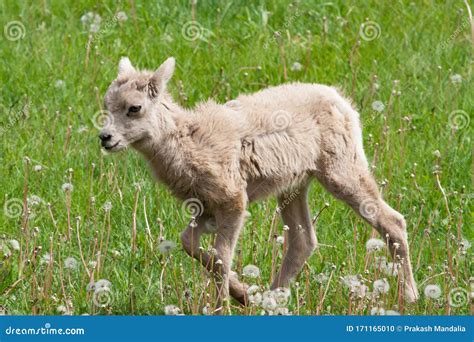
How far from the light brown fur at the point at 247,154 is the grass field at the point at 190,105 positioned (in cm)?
19

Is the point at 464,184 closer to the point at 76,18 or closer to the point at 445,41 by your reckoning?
the point at 445,41

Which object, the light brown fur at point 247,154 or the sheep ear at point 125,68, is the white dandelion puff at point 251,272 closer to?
the light brown fur at point 247,154

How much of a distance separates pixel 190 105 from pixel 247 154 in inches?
109

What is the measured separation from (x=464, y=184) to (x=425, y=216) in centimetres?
54

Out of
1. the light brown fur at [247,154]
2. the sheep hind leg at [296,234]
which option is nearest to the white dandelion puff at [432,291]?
the light brown fur at [247,154]

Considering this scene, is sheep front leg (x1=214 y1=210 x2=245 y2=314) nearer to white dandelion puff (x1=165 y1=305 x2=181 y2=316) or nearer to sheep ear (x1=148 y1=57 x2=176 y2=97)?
white dandelion puff (x1=165 y1=305 x2=181 y2=316)

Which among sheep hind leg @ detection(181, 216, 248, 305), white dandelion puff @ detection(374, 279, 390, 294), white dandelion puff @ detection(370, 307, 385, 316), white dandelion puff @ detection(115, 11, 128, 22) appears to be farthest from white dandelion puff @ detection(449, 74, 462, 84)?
white dandelion puff @ detection(370, 307, 385, 316)

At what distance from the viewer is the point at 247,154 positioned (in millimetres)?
7688

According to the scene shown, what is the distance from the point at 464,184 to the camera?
367 inches

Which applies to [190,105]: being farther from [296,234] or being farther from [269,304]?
[269,304]

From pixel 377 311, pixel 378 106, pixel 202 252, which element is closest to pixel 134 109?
pixel 202 252

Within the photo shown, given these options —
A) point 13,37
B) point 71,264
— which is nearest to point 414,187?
point 71,264

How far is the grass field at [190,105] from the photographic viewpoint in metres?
7.49

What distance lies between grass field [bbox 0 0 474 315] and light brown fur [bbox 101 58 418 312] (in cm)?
19
